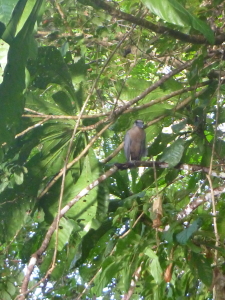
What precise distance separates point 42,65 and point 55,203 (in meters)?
0.94

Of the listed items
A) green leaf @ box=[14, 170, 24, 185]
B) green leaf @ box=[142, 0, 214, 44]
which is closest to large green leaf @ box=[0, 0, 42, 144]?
green leaf @ box=[142, 0, 214, 44]

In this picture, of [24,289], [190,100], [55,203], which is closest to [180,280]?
[55,203]

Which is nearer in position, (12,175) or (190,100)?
(12,175)

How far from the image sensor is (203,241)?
262cm

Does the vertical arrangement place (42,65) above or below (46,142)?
above

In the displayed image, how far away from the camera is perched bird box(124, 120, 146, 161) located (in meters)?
4.28

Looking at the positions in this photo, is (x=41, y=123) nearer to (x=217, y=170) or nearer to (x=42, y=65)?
(x=42, y=65)

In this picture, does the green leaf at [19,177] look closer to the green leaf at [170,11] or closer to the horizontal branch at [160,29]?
the horizontal branch at [160,29]

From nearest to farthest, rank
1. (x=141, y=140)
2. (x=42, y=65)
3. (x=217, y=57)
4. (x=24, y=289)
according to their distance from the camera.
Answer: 1. (x=24, y=289)
2. (x=42, y=65)
3. (x=217, y=57)
4. (x=141, y=140)

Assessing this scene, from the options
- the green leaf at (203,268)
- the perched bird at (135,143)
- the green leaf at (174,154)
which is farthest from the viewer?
the perched bird at (135,143)

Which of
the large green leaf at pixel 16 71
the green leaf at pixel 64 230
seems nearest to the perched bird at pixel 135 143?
the green leaf at pixel 64 230

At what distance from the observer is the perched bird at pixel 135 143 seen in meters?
4.28

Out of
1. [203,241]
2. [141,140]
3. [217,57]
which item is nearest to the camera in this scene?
[203,241]

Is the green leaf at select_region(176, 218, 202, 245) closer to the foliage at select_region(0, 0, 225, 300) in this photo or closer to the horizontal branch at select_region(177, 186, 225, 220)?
the foliage at select_region(0, 0, 225, 300)
